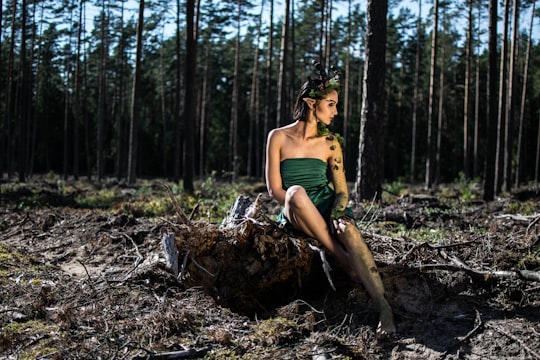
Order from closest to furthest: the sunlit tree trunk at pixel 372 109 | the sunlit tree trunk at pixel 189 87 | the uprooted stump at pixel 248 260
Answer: the uprooted stump at pixel 248 260, the sunlit tree trunk at pixel 372 109, the sunlit tree trunk at pixel 189 87

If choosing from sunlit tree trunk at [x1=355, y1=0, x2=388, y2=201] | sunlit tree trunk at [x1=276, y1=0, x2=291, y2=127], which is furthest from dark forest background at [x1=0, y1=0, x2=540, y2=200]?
sunlit tree trunk at [x1=355, y1=0, x2=388, y2=201]

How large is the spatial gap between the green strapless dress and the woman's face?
334mm

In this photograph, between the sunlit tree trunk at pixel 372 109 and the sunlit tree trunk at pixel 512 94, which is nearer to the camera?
the sunlit tree trunk at pixel 372 109

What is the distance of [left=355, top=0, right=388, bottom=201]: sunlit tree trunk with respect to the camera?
33.0ft

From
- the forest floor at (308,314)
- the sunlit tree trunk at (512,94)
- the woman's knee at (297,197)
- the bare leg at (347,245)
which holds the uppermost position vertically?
the sunlit tree trunk at (512,94)

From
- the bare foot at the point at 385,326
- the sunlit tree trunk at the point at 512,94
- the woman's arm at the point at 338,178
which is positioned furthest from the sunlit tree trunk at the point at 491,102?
the bare foot at the point at 385,326

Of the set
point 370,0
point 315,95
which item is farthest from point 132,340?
point 370,0

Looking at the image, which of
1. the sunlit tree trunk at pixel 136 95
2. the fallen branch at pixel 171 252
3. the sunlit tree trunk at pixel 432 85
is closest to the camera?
the fallen branch at pixel 171 252

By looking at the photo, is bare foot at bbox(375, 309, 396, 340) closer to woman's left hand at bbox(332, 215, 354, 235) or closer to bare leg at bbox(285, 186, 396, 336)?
bare leg at bbox(285, 186, 396, 336)

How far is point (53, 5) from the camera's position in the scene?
1204 inches

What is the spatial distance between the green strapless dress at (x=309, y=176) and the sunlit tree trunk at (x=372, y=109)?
20.2 feet

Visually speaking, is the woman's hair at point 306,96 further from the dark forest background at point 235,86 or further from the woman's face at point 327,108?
the dark forest background at point 235,86

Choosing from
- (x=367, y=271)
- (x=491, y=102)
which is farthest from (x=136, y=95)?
(x=367, y=271)

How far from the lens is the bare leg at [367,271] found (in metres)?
3.48
